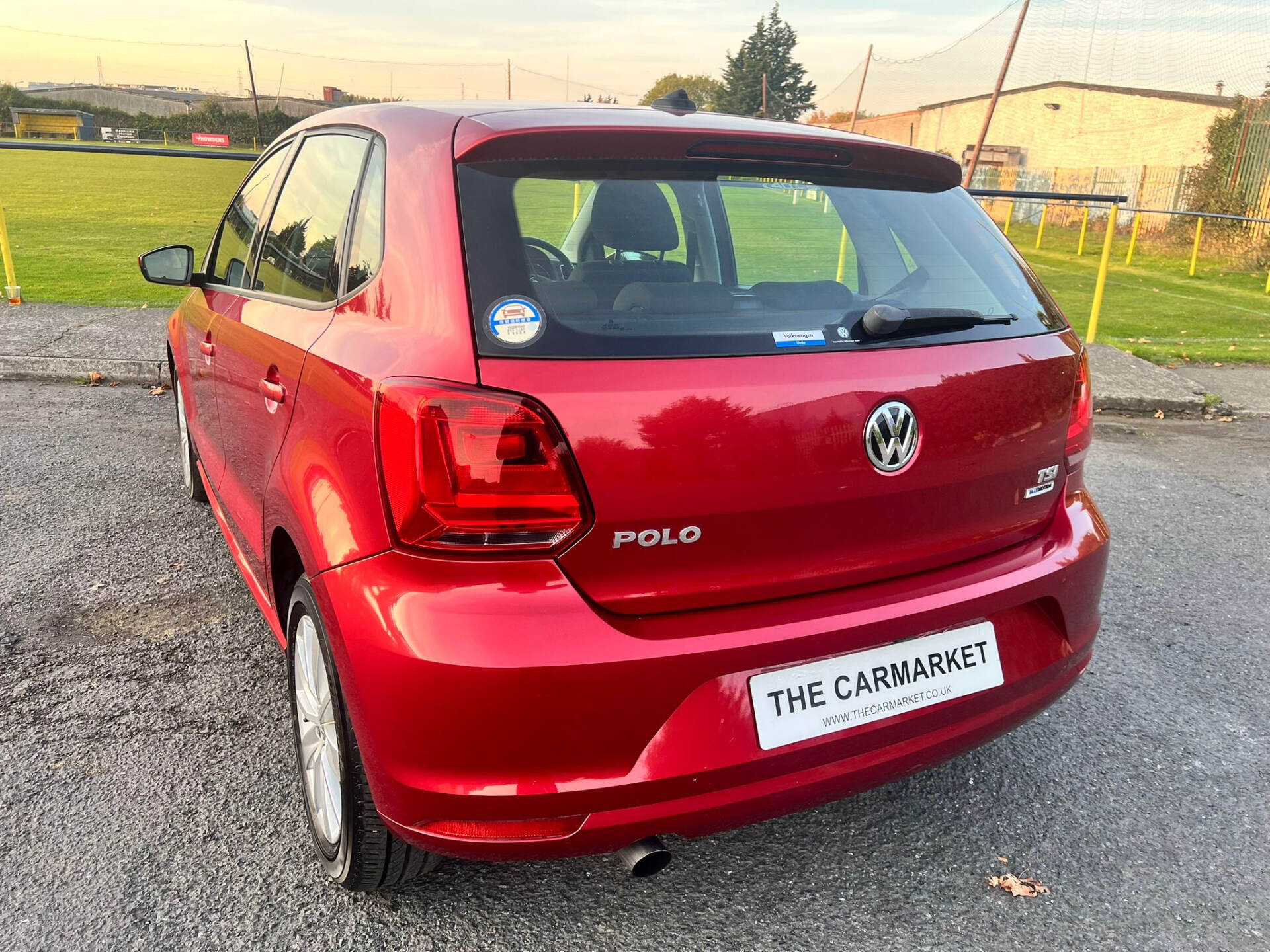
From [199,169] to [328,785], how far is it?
54689mm

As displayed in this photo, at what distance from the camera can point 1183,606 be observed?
374 centimetres

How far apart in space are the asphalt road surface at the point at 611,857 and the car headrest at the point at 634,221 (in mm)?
1469

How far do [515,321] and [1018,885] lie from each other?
1734mm

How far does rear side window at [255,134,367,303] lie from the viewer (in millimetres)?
2227

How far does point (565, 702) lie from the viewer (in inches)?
63.6

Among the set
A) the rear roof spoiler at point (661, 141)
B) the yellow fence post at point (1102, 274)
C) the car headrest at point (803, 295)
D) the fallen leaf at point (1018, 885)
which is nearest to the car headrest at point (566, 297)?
the rear roof spoiler at point (661, 141)

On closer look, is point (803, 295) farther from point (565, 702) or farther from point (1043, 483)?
Answer: point (565, 702)

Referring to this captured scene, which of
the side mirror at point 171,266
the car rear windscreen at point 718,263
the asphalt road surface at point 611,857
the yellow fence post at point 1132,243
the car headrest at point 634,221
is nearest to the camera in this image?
the car rear windscreen at point 718,263

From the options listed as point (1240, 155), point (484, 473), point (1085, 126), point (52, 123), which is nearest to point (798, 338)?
point (484, 473)

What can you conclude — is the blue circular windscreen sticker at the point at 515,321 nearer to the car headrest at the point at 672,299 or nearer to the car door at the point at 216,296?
the car headrest at the point at 672,299

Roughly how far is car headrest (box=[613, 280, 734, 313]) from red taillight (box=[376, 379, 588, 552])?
33 cm

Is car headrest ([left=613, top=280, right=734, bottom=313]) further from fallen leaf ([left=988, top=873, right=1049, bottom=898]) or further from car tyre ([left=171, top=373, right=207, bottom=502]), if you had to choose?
car tyre ([left=171, top=373, right=207, bottom=502])

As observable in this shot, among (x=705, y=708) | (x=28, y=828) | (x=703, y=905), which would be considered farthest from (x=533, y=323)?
(x=28, y=828)

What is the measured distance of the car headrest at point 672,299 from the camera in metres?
1.79
